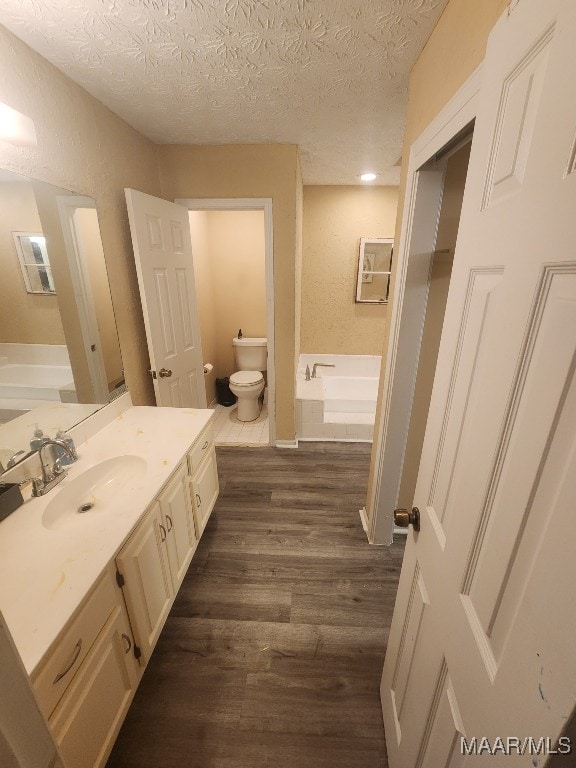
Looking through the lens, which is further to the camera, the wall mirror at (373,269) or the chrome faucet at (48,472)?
the wall mirror at (373,269)

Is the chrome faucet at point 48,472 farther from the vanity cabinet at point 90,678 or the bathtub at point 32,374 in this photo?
the vanity cabinet at point 90,678

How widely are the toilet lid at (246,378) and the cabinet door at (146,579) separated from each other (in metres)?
2.08

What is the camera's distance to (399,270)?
1481 millimetres

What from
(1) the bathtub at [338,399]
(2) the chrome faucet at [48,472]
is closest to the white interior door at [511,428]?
(2) the chrome faucet at [48,472]

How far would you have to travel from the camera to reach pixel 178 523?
1.47 metres

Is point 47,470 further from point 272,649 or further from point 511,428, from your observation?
point 511,428

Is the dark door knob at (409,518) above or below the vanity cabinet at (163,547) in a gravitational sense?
above

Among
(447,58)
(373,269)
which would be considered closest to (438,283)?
(447,58)

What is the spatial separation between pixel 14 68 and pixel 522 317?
1.91m

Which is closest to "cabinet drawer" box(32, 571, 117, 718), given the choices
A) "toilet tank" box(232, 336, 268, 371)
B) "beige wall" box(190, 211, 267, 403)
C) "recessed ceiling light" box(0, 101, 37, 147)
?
"recessed ceiling light" box(0, 101, 37, 147)

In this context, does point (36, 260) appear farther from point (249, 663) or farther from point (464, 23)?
point (249, 663)

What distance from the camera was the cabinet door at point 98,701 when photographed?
0.82 m

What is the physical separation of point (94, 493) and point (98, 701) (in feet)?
2.29

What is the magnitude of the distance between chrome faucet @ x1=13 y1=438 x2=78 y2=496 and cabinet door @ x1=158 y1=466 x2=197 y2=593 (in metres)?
0.43
